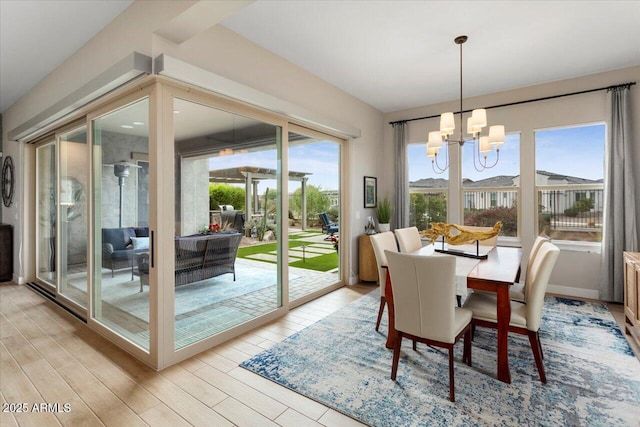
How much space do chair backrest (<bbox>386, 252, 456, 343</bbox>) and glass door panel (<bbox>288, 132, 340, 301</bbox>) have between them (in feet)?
6.18

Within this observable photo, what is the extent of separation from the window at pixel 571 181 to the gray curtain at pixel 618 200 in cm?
21

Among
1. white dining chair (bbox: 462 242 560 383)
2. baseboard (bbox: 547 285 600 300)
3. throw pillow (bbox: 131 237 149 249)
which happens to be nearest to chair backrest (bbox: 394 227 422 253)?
white dining chair (bbox: 462 242 560 383)

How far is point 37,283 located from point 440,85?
6.85 meters

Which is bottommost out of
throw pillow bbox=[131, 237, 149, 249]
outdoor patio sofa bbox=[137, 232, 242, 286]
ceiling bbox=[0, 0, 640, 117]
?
outdoor patio sofa bbox=[137, 232, 242, 286]

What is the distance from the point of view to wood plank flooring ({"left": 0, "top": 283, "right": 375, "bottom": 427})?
197 centimetres

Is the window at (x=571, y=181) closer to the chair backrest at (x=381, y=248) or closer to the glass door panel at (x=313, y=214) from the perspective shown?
the chair backrest at (x=381, y=248)

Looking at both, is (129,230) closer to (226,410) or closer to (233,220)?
(233,220)

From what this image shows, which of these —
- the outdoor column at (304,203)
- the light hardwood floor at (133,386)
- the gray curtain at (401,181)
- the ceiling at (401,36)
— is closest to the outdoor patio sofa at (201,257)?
the light hardwood floor at (133,386)

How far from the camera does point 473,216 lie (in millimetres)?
5156

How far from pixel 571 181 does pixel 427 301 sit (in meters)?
3.77

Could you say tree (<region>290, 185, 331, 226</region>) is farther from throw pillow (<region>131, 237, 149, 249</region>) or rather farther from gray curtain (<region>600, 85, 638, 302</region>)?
gray curtain (<region>600, 85, 638, 302</region>)

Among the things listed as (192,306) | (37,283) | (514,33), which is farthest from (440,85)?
(37,283)

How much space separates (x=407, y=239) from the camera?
155 inches

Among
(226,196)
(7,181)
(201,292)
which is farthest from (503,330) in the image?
(7,181)
